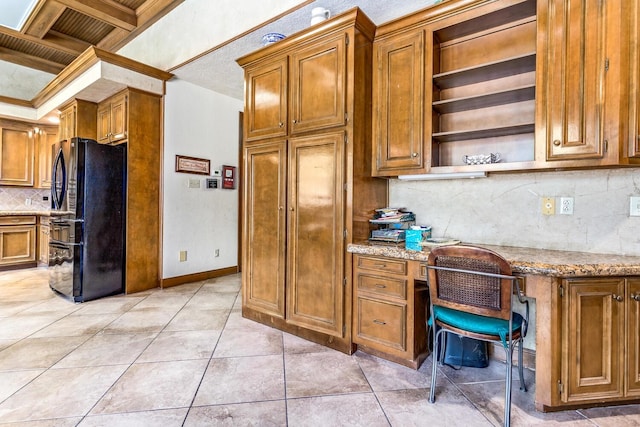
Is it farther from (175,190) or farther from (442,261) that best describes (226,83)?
(442,261)

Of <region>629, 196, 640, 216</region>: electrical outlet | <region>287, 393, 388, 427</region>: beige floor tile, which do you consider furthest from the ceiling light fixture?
<region>287, 393, 388, 427</region>: beige floor tile

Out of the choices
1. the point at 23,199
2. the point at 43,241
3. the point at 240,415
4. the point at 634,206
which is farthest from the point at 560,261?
the point at 23,199

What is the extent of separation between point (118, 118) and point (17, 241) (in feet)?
9.60

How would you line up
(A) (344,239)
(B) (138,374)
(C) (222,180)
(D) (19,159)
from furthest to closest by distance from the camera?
(D) (19,159) < (C) (222,180) < (A) (344,239) < (B) (138,374)

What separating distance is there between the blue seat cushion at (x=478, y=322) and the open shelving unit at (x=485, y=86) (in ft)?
3.01

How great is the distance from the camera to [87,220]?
11.1ft

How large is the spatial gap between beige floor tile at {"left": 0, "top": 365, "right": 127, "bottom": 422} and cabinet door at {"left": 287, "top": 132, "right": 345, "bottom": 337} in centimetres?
131

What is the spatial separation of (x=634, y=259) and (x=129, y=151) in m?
4.51

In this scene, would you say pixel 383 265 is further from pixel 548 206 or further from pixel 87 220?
pixel 87 220

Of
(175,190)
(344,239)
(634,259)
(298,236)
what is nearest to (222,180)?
(175,190)

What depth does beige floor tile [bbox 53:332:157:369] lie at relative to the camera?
84.0 inches

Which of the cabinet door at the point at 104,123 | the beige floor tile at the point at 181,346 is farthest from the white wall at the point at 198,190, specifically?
the beige floor tile at the point at 181,346

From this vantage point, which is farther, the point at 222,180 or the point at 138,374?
the point at 222,180

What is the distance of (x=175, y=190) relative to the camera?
4012 mm
